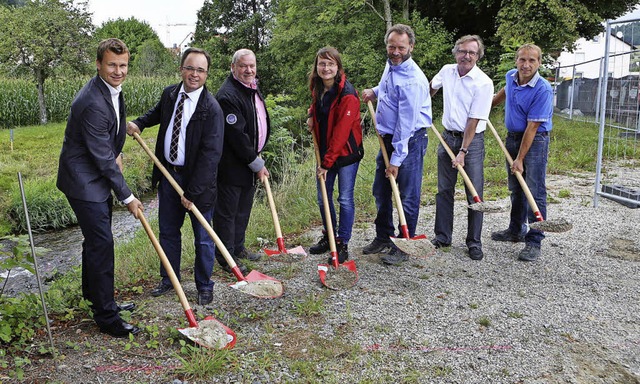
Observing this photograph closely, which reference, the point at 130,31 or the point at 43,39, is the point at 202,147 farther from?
the point at 130,31

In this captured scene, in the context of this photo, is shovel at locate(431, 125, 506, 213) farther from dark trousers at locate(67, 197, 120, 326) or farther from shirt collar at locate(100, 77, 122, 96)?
dark trousers at locate(67, 197, 120, 326)

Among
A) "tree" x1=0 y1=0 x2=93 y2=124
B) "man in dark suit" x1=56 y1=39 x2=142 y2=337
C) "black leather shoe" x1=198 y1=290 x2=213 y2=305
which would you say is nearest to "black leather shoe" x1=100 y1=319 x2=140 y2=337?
"man in dark suit" x1=56 y1=39 x2=142 y2=337

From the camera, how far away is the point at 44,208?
384 inches

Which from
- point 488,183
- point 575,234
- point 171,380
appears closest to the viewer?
point 171,380

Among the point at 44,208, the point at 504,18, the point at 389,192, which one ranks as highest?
the point at 504,18

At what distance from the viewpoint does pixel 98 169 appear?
349cm

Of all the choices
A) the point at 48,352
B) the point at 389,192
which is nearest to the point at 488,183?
the point at 389,192

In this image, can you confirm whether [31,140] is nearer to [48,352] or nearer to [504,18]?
[48,352]

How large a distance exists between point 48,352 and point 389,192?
10.6ft

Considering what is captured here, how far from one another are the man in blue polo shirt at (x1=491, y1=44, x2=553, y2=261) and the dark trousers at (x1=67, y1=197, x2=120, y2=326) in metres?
3.81

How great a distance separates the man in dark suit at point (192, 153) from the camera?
3980 mm

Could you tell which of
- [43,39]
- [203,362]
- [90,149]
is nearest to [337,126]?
[90,149]

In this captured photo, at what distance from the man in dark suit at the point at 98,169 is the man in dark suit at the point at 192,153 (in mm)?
515

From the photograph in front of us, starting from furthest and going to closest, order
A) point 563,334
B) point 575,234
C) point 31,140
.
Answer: point 31,140 → point 575,234 → point 563,334
